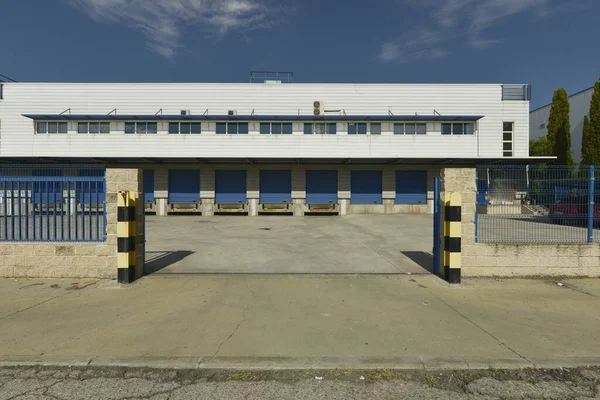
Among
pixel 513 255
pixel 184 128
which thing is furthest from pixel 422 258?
pixel 184 128

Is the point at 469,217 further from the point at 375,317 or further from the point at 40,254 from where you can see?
the point at 40,254

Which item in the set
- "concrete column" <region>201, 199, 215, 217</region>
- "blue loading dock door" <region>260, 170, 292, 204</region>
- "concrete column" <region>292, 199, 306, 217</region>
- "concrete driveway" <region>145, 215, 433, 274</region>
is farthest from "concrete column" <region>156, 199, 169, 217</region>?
"concrete column" <region>292, 199, 306, 217</region>

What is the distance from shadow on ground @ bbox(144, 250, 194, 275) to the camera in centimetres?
724

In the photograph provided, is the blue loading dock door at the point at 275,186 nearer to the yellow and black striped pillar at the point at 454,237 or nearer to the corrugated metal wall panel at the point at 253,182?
the corrugated metal wall panel at the point at 253,182

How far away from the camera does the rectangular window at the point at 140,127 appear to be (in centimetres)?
2272

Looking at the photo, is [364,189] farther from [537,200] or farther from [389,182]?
[537,200]

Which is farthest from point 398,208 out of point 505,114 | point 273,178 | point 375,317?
point 375,317

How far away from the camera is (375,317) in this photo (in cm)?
450

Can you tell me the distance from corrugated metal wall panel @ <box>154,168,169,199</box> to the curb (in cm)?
2050

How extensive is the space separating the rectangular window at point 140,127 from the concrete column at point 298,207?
12.7m

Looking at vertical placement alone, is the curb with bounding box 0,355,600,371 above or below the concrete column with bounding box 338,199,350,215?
below

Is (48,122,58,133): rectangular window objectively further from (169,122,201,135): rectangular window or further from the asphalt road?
the asphalt road


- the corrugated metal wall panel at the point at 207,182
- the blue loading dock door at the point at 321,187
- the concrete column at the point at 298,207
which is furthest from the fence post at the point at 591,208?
the corrugated metal wall panel at the point at 207,182

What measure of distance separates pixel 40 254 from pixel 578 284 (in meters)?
11.8
